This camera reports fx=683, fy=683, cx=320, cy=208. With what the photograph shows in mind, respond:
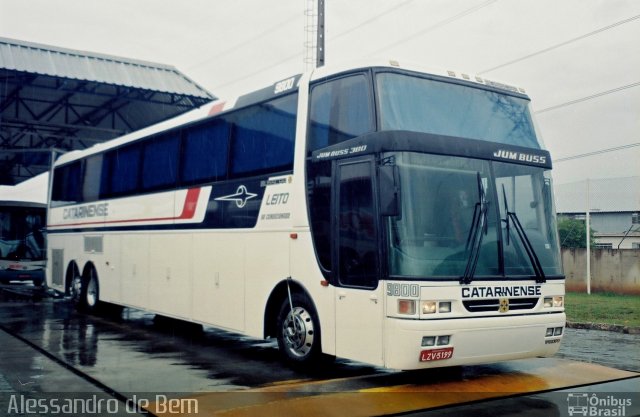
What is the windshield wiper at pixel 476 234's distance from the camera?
7.29 meters

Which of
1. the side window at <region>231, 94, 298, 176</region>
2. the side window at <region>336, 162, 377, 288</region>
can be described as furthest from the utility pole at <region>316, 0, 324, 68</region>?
the side window at <region>336, 162, 377, 288</region>

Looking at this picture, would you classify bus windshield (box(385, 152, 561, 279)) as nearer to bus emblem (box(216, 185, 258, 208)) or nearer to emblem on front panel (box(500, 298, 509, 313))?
emblem on front panel (box(500, 298, 509, 313))

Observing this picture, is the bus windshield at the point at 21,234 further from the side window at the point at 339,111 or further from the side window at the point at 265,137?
the side window at the point at 339,111

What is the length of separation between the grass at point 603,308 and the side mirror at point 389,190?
8.25m

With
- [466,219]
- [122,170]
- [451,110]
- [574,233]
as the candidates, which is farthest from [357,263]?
[574,233]

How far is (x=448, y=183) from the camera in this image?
7.48m

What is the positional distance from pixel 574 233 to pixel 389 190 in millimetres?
14832

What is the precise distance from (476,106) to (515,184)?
1085 millimetres

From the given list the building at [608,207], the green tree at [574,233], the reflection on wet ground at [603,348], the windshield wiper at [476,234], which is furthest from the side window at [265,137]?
the green tree at [574,233]

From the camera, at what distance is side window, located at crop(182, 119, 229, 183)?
34.7 feet

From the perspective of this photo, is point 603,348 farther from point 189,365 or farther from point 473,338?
point 189,365

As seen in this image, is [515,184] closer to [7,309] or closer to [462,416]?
[462,416]

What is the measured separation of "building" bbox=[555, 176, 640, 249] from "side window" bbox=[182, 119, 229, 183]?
34.3 feet

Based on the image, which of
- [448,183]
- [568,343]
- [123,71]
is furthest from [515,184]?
[123,71]
